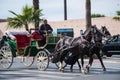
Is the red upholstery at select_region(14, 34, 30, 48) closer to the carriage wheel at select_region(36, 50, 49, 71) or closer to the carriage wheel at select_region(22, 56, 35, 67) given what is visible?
the carriage wheel at select_region(22, 56, 35, 67)

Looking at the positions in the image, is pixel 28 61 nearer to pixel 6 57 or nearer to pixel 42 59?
pixel 6 57

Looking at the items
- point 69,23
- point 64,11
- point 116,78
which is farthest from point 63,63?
point 64,11

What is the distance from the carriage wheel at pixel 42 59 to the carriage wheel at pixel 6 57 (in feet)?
4.10

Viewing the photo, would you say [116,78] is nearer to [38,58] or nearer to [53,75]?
[53,75]

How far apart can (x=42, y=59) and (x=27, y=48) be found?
1.46 m

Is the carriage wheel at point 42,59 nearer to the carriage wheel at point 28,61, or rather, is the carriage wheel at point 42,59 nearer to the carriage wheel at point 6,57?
the carriage wheel at point 6,57

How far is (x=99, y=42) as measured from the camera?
1581 cm

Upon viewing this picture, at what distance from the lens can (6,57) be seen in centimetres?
1788

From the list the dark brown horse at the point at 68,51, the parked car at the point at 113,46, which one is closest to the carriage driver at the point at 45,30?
the dark brown horse at the point at 68,51

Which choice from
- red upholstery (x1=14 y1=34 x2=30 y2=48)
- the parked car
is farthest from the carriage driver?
the parked car

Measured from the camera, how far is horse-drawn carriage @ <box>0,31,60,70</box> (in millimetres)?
17312

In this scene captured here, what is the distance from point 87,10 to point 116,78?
17.5 m

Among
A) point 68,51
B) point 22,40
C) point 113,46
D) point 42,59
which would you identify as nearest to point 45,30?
point 22,40

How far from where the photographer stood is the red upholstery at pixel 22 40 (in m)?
18.7
